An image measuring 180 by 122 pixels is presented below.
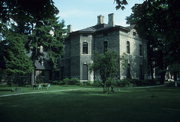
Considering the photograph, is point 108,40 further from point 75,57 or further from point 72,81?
point 72,81

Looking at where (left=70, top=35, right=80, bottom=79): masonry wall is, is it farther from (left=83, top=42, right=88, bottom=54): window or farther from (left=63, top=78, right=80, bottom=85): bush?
(left=63, top=78, right=80, bottom=85): bush

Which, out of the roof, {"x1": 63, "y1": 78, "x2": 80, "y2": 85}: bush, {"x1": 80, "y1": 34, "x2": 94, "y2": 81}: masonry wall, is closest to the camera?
the roof

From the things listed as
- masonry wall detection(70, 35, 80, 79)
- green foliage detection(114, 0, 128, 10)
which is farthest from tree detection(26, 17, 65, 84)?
green foliage detection(114, 0, 128, 10)

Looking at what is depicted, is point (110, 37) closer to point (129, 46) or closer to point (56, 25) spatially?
point (129, 46)

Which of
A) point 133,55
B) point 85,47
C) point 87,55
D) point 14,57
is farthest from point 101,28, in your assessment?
point 14,57

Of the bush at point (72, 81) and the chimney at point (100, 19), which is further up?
the chimney at point (100, 19)

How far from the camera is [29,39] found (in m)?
37.5

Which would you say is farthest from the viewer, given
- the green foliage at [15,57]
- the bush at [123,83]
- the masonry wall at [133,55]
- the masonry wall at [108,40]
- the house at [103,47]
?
the house at [103,47]

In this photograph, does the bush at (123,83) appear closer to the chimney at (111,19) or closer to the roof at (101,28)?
the roof at (101,28)

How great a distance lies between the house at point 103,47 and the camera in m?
36.4

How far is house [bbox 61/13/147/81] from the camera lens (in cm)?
3638

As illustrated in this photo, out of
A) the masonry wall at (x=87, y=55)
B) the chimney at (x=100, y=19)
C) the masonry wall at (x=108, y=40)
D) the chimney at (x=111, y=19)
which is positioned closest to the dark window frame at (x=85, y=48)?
the masonry wall at (x=87, y=55)

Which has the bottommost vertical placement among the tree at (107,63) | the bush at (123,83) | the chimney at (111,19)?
the bush at (123,83)

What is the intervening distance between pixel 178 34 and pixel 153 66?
134ft
